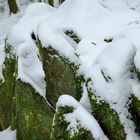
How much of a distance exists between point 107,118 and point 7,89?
16.6 feet

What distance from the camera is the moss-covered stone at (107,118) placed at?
5.36 meters

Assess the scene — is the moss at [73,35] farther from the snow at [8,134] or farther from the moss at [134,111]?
the moss at [134,111]

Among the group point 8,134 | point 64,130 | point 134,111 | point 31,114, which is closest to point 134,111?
point 134,111

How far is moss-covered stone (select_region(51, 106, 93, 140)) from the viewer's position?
5.52 m

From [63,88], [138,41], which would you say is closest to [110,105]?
[138,41]

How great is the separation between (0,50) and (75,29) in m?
4.90

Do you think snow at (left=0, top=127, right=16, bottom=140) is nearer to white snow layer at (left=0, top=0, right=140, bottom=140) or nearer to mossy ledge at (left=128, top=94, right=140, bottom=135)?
white snow layer at (left=0, top=0, right=140, bottom=140)

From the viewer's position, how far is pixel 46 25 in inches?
323

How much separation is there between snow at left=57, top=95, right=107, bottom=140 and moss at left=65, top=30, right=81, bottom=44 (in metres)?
2.99

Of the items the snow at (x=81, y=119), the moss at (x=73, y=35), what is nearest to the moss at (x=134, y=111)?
the snow at (x=81, y=119)

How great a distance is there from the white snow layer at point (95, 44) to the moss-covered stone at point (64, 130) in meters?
0.52

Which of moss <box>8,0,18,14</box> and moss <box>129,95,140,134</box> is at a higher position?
moss <box>129,95,140,134</box>

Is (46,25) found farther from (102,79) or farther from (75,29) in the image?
(102,79)

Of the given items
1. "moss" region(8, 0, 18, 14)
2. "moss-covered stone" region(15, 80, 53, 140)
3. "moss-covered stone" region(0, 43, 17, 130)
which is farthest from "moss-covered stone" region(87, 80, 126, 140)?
"moss" region(8, 0, 18, 14)
